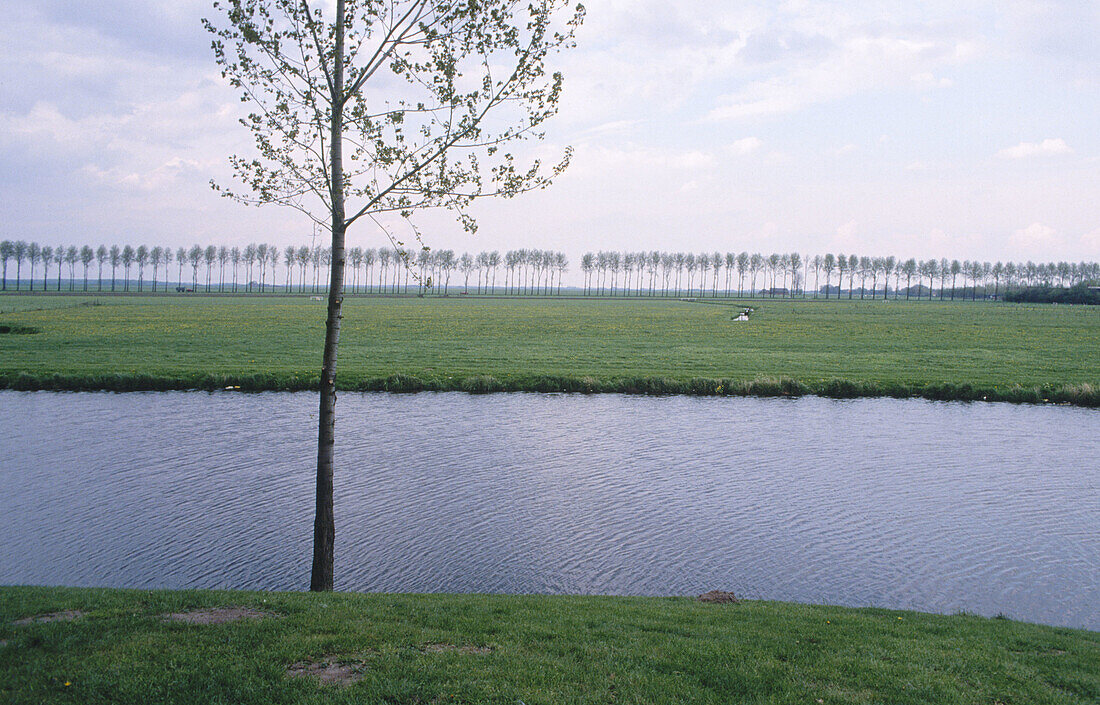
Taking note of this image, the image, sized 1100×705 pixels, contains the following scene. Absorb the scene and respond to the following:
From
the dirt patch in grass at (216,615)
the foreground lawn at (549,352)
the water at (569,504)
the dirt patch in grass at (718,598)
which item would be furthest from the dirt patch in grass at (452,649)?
the foreground lawn at (549,352)

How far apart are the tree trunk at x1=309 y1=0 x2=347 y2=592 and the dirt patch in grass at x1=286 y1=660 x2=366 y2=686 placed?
4.53 m

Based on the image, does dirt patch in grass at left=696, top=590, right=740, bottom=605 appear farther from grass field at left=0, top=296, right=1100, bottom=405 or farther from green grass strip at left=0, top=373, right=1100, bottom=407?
grass field at left=0, top=296, right=1100, bottom=405

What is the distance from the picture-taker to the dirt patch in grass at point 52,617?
884 centimetres

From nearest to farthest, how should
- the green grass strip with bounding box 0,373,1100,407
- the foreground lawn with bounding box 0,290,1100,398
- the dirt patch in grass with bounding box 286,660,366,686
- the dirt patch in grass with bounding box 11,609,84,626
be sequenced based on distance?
the dirt patch in grass with bounding box 286,660,366,686
the dirt patch in grass with bounding box 11,609,84,626
the green grass strip with bounding box 0,373,1100,407
the foreground lawn with bounding box 0,290,1100,398

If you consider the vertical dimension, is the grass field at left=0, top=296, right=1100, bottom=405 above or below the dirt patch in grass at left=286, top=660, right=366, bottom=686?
above

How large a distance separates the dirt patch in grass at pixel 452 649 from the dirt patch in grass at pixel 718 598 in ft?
16.2

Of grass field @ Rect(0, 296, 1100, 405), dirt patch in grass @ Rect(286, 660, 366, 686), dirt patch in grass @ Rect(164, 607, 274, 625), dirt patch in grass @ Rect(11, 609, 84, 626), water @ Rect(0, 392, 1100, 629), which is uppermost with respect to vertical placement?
grass field @ Rect(0, 296, 1100, 405)

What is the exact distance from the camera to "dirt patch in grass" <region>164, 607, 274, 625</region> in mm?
9305

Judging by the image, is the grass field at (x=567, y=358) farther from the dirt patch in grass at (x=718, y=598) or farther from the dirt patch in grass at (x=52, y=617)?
the dirt patch in grass at (x=52, y=617)

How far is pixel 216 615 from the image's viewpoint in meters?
9.69

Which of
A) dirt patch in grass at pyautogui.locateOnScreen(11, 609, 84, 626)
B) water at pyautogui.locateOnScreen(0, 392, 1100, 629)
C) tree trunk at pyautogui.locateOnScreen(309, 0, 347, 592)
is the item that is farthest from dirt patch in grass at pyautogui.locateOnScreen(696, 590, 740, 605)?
dirt patch in grass at pyautogui.locateOnScreen(11, 609, 84, 626)

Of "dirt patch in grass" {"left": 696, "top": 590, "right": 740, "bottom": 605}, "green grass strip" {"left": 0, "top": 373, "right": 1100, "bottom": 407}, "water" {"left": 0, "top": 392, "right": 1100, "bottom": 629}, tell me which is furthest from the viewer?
"green grass strip" {"left": 0, "top": 373, "right": 1100, "bottom": 407}

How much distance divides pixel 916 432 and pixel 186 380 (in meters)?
35.3

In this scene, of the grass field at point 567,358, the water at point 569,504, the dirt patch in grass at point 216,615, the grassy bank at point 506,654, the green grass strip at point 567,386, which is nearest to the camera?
the grassy bank at point 506,654
